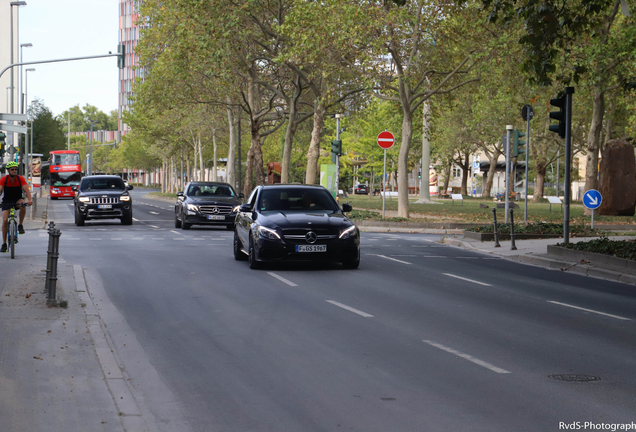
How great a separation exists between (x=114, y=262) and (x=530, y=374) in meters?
10.7

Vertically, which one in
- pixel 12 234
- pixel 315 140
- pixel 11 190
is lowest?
pixel 12 234

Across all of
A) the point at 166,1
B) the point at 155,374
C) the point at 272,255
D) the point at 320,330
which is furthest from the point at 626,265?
the point at 166,1

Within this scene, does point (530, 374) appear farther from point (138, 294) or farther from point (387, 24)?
point (387, 24)

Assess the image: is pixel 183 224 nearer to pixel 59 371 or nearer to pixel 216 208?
pixel 216 208

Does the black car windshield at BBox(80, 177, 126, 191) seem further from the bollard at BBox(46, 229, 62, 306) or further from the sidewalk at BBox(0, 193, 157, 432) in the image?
the bollard at BBox(46, 229, 62, 306)

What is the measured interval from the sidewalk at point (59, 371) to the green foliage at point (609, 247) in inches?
424

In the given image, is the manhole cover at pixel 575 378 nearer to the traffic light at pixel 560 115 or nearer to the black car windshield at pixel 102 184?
the traffic light at pixel 560 115

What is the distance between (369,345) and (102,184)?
946 inches

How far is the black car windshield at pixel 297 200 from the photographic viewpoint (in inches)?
611

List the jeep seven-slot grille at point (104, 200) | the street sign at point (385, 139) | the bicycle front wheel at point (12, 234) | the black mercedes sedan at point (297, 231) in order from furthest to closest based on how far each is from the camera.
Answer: the street sign at point (385, 139), the jeep seven-slot grille at point (104, 200), the bicycle front wheel at point (12, 234), the black mercedes sedan at point (297, 231)

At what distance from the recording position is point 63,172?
7062 cm

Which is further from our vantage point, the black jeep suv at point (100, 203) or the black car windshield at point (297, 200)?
the black jeep suv at point (100, 203)

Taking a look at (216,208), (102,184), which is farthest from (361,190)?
(216,208)

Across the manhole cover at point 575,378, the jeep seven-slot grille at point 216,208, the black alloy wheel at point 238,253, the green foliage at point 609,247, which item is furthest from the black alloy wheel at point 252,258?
the jeep seven-slot grille at point 216,208
